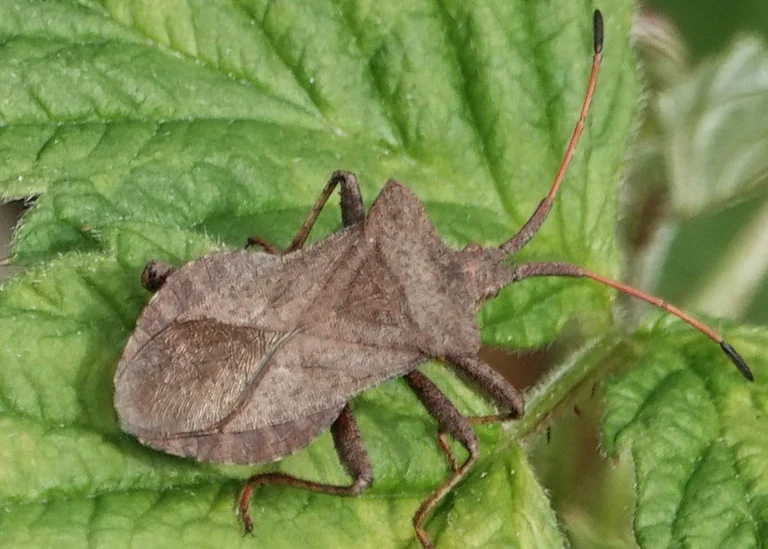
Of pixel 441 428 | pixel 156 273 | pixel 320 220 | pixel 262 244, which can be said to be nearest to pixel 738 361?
pixel 441 428

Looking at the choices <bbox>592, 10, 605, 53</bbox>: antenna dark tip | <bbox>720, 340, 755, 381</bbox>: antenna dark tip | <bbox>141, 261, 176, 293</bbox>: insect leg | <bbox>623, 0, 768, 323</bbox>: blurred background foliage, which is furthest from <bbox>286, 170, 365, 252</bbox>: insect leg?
<bbox>623, 0, 768, 323</bbox>: blurred background foliage

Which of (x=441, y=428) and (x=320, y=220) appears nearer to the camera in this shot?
(x=441, y=428)

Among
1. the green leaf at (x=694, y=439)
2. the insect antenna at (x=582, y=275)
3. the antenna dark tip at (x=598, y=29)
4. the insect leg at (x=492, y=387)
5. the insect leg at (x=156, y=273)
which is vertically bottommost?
the insect leg at (x=156, y=273)

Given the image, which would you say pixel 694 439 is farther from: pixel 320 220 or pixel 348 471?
pixel 320 220

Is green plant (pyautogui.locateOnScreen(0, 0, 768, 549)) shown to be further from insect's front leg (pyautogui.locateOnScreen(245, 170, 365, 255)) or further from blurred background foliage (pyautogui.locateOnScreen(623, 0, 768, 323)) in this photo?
blurred background foliage (pyautogui.locateOnScreen(623, 0, 768, 323))

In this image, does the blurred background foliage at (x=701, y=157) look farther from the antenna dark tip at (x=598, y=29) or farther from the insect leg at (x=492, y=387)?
the insect leg at (x=492, y=387)

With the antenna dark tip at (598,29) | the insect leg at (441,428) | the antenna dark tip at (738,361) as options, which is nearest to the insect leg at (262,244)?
the insect leg at (441,428)
